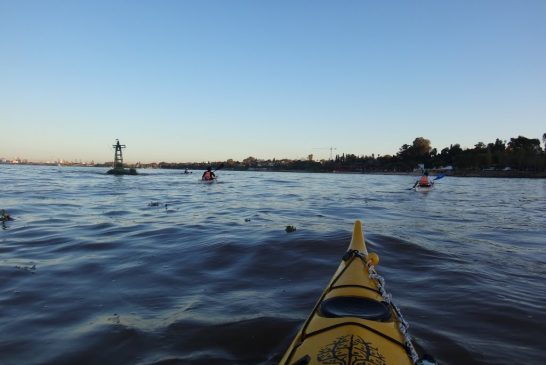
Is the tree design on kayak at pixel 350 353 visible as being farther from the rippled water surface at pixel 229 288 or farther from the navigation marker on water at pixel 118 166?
the navigation marker on water at pixel 118 166

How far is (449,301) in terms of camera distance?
634 centimetres

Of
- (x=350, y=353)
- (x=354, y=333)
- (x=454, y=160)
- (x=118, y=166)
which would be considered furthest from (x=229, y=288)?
(x=454, y=160)

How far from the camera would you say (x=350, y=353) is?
2.88m

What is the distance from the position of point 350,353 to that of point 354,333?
0.36 m

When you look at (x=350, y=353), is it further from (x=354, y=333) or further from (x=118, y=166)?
(x=118, y=166)

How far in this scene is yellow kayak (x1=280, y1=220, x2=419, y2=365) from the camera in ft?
9.58

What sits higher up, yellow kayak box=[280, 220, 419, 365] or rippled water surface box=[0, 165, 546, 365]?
yellow kayak box=[280, 220, 419, 365]

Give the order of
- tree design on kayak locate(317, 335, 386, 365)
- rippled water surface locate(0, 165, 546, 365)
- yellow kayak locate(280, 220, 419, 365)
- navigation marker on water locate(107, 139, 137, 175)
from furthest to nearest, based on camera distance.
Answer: navigation marker on water locate(107, 139, 137, 175), rippled water surface locate(0, 165, 546, 365), yellow kayak locate(280, 220, 419, 365), tree design on kayak locate(317, 335, 386, 365)

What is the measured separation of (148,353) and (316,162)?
196m

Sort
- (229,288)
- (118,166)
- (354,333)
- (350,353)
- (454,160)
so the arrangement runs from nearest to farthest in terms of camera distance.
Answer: (350,353) < (354,333) < (229,288) < (118,166) < (454,160)

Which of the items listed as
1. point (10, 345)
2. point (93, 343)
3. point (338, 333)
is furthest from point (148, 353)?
point (338, 333)

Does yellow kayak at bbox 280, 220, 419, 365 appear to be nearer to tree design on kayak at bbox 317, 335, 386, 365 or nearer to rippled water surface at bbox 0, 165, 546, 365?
tree design on kayak at bbox 317, 335, 386, 365

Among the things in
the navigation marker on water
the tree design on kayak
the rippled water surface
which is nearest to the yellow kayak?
the tree design on kayak

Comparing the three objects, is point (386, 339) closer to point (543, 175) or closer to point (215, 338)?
point (215, 338)
